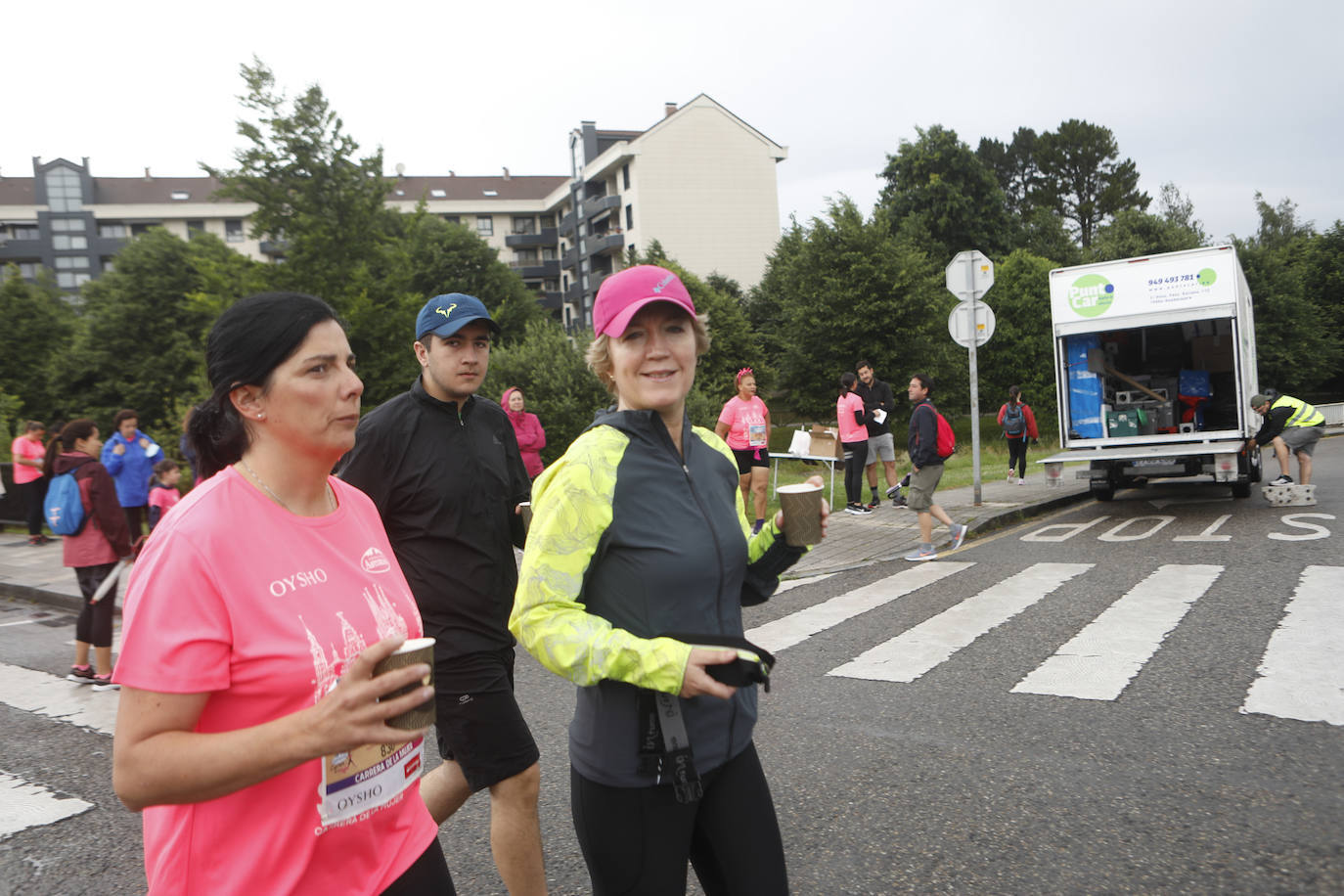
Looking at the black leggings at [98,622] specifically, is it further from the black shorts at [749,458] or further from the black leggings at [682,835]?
the black shorts at [749,458]

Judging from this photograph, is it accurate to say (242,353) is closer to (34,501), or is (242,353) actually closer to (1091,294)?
(1091,294)

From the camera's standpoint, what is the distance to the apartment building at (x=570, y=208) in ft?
200

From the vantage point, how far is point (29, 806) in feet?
14.5

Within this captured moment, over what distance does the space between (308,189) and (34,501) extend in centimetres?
1293

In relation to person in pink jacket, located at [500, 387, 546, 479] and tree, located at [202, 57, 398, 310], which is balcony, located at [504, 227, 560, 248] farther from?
person in pink jacket, located at [500, 387, 546, 479]

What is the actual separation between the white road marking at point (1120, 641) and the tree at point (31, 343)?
43.4 m

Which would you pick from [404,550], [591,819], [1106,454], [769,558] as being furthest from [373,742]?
[1106,454]

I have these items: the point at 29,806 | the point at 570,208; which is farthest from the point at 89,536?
the point at 570,208

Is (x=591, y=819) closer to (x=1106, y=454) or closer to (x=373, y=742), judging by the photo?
(x=373, y=742)

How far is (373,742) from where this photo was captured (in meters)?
1.45

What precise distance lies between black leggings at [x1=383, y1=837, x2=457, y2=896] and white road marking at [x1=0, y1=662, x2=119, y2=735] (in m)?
4.72

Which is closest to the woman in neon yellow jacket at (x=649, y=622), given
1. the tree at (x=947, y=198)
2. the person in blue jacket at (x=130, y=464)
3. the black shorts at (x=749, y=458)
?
the black shorts at (x=749, y=458)

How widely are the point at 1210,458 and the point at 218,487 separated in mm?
13365

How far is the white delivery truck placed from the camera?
40.5 feet
